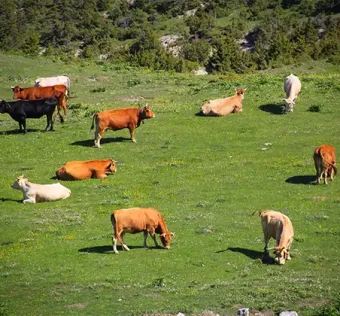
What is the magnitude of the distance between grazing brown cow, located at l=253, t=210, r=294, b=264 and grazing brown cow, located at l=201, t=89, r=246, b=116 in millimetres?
18114

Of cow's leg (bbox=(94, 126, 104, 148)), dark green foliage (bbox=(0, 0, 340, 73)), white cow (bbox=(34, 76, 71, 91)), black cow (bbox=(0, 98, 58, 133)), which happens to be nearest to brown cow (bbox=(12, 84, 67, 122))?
black cow (bbox=(0, 98, 58, 133))

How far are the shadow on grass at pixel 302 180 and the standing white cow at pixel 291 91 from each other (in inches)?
409

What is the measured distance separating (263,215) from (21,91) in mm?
24455

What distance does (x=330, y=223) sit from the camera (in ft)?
77.7

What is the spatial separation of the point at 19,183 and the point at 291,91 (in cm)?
1725

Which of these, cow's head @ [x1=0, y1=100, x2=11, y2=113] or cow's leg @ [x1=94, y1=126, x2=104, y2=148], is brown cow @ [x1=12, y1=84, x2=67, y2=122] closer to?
cow's head @ [x1=0, y1=100, x2=11, y2=113]

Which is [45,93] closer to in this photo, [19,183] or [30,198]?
[19,183]

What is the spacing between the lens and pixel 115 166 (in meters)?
31.0

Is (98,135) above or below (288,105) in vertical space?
below

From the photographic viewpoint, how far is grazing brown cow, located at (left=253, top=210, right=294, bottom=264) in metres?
20.3

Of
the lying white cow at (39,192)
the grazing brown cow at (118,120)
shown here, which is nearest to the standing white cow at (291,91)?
the grazing brown cow at (118,120)

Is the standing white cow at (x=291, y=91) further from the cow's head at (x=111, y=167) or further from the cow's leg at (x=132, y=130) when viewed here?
the cow's head at (x=111, y=167)

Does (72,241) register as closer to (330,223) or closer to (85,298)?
(85,298)

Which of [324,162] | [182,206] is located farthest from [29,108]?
[324,162]
